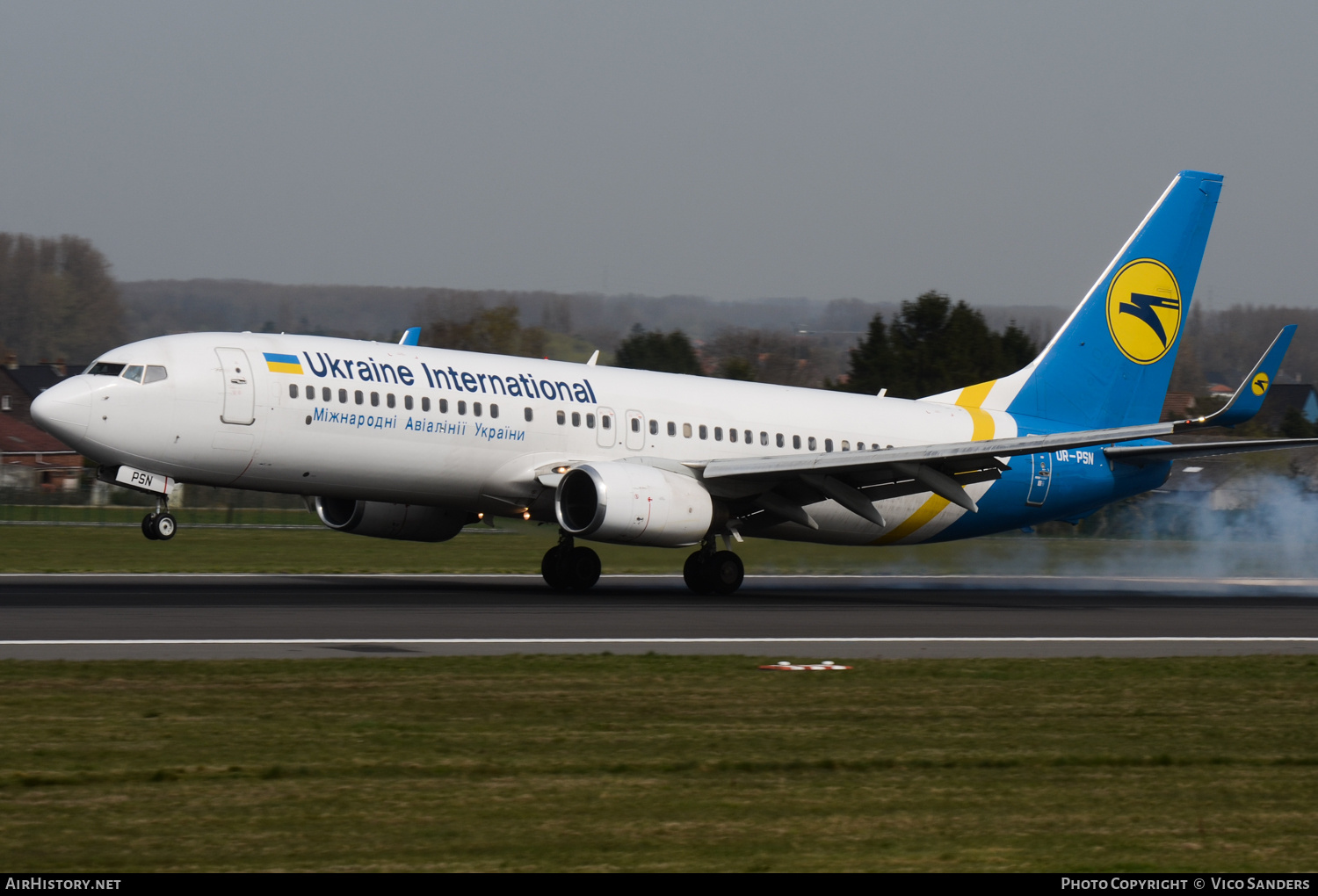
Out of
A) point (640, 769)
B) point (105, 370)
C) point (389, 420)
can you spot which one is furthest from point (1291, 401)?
point (640, 769)

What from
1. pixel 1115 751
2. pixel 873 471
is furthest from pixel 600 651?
pixel 873 471

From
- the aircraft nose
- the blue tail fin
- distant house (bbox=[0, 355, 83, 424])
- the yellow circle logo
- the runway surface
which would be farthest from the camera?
distant house (bbox=[0, 355, 83, 424])

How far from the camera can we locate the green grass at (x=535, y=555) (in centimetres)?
3450

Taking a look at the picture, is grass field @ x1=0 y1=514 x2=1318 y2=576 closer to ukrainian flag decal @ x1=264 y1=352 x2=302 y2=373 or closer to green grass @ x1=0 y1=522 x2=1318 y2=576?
green grass @ x1=0 y1=522 x2=1318 y2=576

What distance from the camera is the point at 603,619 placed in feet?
73.2

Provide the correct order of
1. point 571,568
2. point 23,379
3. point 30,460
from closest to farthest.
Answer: point 571,568 < point 30,460 < point 23,379

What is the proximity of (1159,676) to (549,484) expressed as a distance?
12914mm

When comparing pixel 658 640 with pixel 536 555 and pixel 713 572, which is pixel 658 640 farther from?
pixel 536 555

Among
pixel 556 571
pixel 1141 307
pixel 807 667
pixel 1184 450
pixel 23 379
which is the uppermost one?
pixel 1141 307

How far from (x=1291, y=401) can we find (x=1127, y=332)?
4180 inches

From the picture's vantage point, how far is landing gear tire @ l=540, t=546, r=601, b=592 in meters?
28.6

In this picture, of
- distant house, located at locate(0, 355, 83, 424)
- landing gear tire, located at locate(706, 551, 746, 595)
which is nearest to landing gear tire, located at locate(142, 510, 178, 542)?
landing gear tire, located at locate(706, 551, 746, 595)

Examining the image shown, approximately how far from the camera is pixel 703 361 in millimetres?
130250

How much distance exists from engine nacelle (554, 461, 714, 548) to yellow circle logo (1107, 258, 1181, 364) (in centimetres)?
1290
